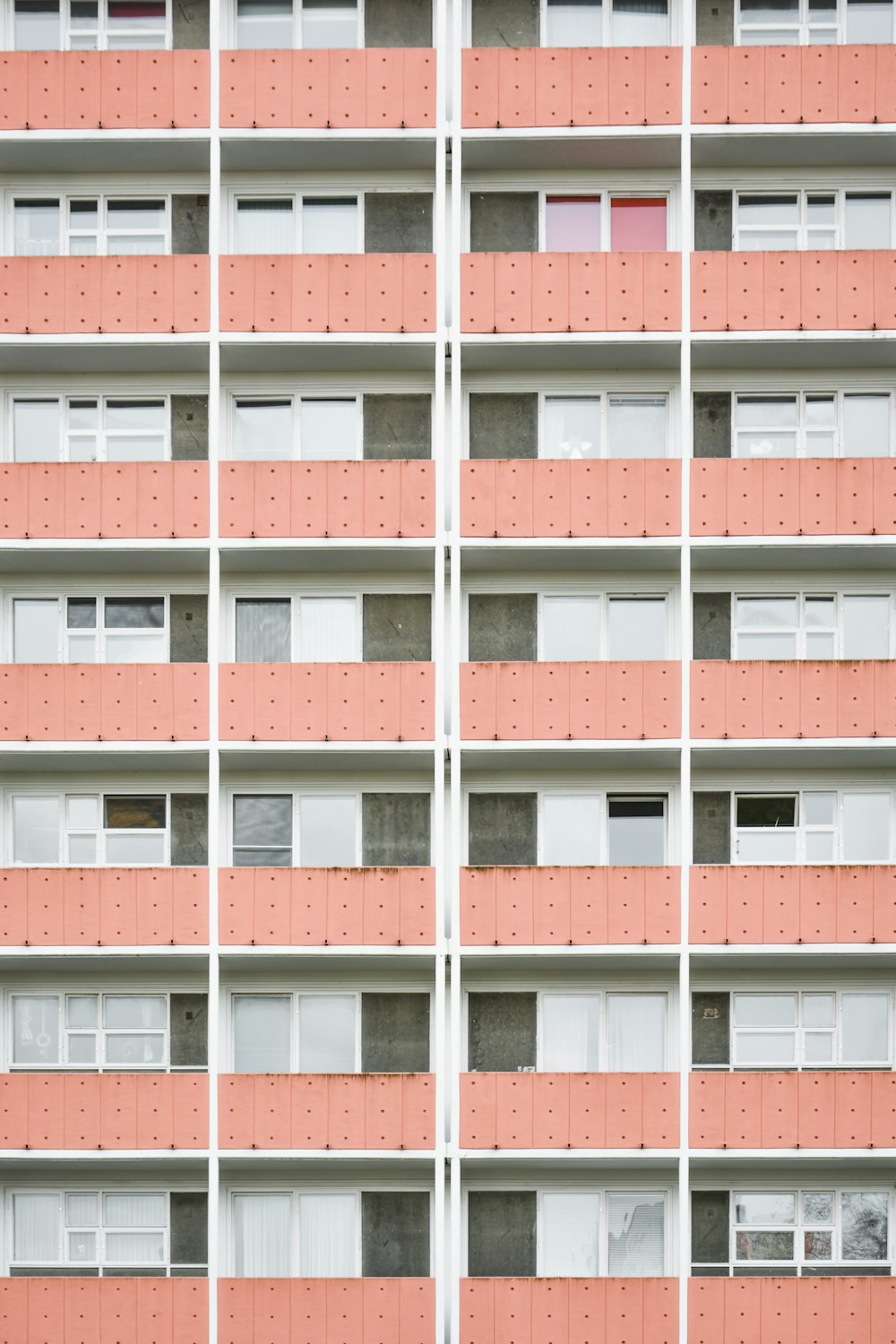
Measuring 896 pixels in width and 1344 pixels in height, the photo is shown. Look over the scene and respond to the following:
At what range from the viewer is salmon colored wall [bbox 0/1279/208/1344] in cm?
1766

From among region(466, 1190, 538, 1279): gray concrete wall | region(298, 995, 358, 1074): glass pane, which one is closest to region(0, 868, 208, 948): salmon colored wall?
region(298, 995, 358, 1074): glass pane

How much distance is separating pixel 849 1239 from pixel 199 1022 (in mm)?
9192

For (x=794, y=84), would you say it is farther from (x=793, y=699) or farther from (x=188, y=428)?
(x=188, y=428)

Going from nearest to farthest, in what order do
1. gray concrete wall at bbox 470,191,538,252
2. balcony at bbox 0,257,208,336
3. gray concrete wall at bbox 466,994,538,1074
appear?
balcony at bbox 0,257,208,336, gray concrete wall at bbox 466,994,538,1074, gray concrete wall at bbox 470,191,538,252

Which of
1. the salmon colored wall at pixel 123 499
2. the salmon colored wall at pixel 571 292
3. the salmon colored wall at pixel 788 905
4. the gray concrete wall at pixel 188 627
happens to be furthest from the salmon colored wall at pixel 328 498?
the salmon colored wall at pixel 788 905

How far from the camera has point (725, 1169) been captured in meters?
19.1

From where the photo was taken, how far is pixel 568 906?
18.3 meters

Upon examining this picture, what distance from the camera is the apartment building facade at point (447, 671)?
18.0 meters

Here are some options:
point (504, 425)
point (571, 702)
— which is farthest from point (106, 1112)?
point (504, 425)

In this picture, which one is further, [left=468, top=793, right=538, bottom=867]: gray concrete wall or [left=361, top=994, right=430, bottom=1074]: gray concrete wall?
[left=468, top=793, right=538, bottom=867]: gray concrete wall

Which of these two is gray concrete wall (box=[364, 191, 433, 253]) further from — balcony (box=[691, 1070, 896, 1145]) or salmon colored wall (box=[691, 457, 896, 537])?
balcony (box=[691, 1070, 896, 1145])

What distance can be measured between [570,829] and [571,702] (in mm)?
2077

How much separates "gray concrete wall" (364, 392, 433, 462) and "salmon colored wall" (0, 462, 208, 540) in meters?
2.49

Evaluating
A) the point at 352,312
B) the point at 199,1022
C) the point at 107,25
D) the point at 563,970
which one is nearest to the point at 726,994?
the point at 563,970
